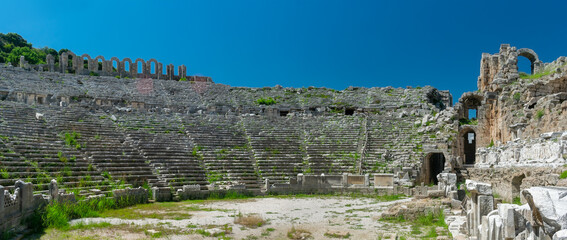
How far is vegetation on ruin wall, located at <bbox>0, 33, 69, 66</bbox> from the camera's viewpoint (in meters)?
49.4

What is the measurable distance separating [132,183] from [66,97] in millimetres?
16822

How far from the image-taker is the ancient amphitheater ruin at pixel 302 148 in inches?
388

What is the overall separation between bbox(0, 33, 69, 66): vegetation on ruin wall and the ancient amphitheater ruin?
1787 cm

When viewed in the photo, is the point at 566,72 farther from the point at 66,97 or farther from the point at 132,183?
the point at 66,97

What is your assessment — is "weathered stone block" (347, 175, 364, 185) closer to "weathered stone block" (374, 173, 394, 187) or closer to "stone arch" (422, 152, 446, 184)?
"weathered stone block" (374, 173, 394, 187)

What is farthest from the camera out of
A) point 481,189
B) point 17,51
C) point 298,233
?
point 17,51

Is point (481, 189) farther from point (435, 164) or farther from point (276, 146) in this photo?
point (435, 164)

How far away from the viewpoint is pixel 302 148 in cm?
2280

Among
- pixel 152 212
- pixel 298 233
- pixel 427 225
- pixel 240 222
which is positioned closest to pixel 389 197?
pixel 427 225

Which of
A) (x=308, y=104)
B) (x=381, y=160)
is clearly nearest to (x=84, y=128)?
(x=381, y=160)

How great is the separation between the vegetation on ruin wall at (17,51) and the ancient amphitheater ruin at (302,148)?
17.9 meters

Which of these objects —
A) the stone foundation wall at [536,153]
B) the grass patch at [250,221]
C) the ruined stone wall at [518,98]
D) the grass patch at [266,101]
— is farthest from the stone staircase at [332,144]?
the grass patch at [250,221]

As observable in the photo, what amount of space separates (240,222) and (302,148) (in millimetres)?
12218

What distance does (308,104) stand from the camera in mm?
34312
